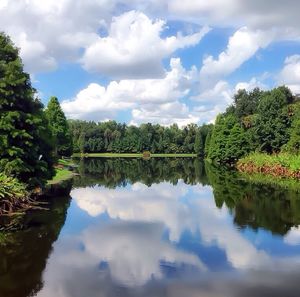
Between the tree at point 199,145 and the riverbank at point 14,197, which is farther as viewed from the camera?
the tree at point 199,145

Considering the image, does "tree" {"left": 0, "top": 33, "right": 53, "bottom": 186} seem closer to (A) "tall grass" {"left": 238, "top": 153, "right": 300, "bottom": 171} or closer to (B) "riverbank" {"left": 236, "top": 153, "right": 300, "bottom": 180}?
(B) "riverbank" {"left": 236, "top": 153, "right": 300, "bottom": 180}

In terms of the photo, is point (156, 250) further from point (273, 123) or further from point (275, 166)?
point (273, 123)

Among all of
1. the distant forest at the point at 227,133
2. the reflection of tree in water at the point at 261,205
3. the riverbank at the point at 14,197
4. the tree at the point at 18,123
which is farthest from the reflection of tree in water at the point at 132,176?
the riverbank at the point at 14,197

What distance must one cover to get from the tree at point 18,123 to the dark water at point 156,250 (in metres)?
2.99

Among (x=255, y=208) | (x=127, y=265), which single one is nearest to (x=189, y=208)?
(x=255, y=208)

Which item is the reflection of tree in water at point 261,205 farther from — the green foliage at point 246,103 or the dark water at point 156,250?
the green foliage at point 246,103

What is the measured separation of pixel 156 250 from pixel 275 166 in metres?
43.0

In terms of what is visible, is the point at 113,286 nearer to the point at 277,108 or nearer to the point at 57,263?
the point at 57,263

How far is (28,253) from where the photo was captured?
17188 mm

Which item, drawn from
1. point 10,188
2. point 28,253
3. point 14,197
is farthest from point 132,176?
point 28,253

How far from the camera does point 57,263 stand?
632 inches

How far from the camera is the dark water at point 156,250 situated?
44.4ft

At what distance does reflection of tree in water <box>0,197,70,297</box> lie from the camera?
13341 mm

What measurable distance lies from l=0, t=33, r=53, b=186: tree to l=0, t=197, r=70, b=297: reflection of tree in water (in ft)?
10.6
